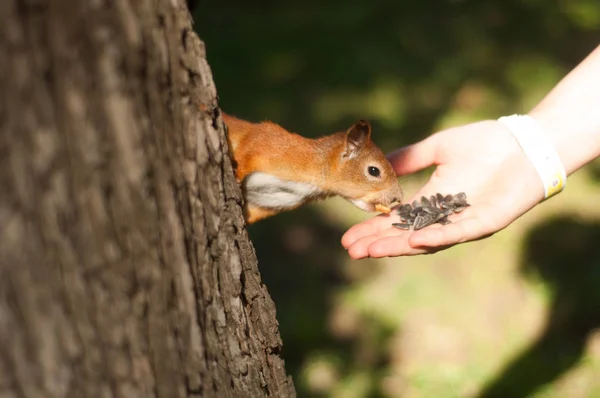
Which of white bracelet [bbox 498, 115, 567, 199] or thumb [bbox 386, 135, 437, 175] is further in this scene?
thumb [bbox 386, 135, 437, 175]

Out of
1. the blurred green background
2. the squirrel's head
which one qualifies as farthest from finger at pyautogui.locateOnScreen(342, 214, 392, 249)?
the blurred green background

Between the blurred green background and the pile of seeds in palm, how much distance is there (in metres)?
1.22

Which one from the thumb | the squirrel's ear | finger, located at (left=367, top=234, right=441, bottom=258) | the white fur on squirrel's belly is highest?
the squirrel's ear

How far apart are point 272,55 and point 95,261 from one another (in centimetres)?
514

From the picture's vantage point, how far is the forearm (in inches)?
97.9

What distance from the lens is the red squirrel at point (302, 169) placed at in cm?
251

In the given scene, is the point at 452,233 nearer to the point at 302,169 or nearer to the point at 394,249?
the point at 394,249

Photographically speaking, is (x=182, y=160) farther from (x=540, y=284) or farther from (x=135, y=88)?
(x=540, y=284)

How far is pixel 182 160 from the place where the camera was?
1.38 metres

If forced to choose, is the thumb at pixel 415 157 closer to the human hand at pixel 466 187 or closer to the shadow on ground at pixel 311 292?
the human hand at pixel 466 187

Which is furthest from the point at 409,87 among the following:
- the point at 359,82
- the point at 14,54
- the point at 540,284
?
the point at 14,54

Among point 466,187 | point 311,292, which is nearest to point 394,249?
point 466,187

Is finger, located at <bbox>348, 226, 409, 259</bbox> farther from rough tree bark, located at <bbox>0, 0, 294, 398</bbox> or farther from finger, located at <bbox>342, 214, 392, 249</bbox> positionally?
rough tree bark, located at <bbox>0, 0, 294, 398</bbox>

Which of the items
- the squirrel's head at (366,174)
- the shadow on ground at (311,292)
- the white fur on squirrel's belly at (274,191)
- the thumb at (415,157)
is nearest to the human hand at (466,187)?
the thumb at (415,157)
